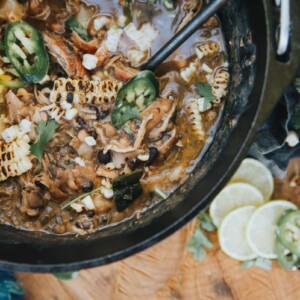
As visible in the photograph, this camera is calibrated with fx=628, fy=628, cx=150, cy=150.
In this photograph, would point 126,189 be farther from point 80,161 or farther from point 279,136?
point 279,136

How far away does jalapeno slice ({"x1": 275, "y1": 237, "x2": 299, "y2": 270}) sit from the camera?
8.29ft

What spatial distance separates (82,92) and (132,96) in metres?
0.18

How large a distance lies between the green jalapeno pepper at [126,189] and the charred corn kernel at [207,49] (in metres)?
0.48

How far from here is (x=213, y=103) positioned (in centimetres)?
228

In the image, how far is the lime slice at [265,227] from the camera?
253 cm

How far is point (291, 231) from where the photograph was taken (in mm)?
2510

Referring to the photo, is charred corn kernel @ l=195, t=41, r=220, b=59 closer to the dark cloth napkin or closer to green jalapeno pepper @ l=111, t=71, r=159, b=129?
green jalapeno pepper @ l=111, t=71, r=159, b=129

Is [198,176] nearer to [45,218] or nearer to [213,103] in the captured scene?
[213,103]

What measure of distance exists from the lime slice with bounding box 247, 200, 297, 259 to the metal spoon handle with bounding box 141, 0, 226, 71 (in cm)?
75

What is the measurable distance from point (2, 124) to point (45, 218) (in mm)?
377

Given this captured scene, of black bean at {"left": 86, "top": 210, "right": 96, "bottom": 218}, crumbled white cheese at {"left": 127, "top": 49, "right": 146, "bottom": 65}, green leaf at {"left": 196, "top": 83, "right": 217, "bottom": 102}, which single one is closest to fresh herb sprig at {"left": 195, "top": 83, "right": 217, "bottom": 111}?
green leaf at {"left": 196, "top": 83, "right": 217, "bottom": 102}

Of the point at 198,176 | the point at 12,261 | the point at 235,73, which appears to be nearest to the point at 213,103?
the point at 235,73

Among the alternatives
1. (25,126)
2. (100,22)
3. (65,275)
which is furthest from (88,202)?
(100,22)

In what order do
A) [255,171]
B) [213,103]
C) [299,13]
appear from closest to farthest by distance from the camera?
[299,13]
[213,103]
[255,171]
